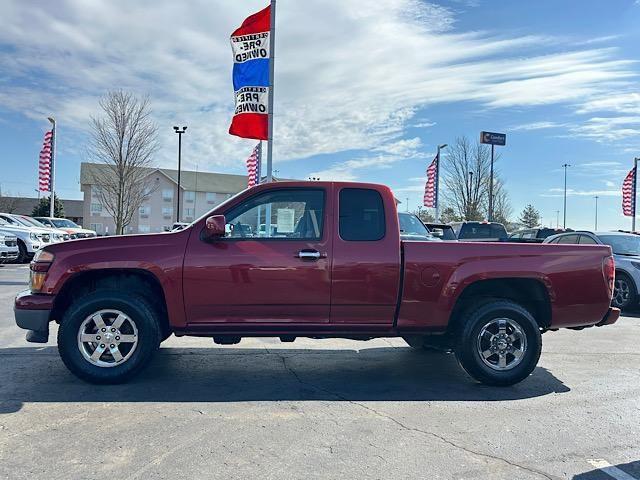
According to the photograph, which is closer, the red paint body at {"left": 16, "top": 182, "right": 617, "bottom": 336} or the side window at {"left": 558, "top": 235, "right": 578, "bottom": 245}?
the red paint body at {"left": 16, "top": 182, "right": 617, "bottom": 336}

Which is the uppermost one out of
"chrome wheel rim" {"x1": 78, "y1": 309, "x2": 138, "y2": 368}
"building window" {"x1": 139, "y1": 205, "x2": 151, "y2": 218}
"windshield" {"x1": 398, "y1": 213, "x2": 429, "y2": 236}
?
"building window" {"x1": 139, "y1": 205, "x2": 151, "y2": 218}

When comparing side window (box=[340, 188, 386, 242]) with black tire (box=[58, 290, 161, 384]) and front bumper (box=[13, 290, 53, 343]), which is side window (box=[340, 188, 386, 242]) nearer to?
black tire (box=[58, 290, 161, 384])

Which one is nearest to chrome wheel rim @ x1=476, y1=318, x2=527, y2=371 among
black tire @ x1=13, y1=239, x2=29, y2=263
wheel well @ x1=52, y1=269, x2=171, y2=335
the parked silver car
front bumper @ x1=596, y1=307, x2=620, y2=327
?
front bumper @ x1=596, y1=307, x2=620, y2=327

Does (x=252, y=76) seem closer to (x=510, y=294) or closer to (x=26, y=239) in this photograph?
(x=510, y=294)

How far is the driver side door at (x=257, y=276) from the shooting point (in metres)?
5.10

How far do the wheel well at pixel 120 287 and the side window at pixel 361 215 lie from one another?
1.92 m

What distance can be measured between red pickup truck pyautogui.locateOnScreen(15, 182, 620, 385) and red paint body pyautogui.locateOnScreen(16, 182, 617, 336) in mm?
10

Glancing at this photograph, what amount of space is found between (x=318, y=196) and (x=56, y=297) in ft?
8.80

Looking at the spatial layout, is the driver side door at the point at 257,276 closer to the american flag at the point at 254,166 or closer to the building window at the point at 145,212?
the american flag at the point at 254,166

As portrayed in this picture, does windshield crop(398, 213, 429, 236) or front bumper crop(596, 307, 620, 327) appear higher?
windshield crop(398, 213, 429, 236)

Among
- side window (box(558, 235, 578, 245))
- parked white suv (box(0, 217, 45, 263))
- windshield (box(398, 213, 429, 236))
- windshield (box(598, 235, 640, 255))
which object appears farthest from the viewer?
parked white suv (box(0, 217, 45, 263))

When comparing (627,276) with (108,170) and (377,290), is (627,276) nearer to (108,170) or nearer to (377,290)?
(377,290)

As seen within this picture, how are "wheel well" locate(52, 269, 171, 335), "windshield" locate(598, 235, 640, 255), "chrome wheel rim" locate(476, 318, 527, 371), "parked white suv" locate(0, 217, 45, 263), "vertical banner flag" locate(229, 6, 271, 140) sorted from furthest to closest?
"parked white suv" locate(0, 217, 45, 263), "vertical banner flag" locate(229, 6, 271, 140), "windshield" locate(598, 235, 640, 255), "chrome wheel rim" locate(476, 318, 527, 371), "wheel well" locate(52, 269, 171, 335)

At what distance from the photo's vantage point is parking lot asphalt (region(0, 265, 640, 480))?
351 cm
